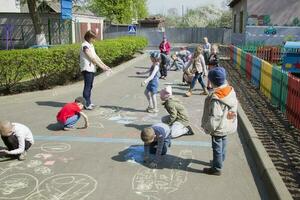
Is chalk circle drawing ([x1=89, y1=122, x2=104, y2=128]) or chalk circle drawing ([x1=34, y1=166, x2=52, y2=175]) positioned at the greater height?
chalk circle drawing ([x1=89, y1=122, x2=104, y2=128])

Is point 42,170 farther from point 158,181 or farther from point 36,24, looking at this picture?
point 36,24

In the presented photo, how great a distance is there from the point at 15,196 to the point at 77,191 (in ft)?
2.42

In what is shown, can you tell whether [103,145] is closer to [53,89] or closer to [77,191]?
[77,191]

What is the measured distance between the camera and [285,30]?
28.2 meters

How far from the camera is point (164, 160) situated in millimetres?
6203

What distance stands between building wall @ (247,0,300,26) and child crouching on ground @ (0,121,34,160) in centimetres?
2654

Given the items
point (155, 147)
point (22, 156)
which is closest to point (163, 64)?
point (155, 147)

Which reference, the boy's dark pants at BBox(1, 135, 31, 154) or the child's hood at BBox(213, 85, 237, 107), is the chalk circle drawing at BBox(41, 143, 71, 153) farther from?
the child's hood at BBox(213, 85, 237, 107)

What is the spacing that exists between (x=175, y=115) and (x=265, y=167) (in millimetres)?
2230

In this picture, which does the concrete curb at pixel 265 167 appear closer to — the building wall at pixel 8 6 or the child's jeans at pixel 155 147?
the child's jeans at pixel 155 147

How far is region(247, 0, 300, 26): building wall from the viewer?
97.9 ft

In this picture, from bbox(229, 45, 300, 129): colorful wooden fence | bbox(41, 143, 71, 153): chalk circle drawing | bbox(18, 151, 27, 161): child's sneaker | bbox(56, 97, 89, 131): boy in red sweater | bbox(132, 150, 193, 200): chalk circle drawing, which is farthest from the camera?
bbox(229, 45, 300, 129): colorful wooden fence

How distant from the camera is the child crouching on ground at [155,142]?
573 centimetres

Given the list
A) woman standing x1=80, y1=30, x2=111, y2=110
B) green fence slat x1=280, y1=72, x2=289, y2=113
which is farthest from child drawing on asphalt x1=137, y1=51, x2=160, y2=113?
green fence slat x1=280, y1=72, x2=289, y2=113
